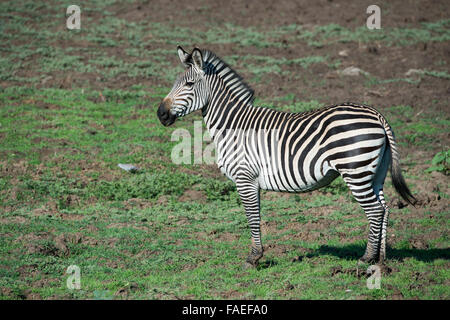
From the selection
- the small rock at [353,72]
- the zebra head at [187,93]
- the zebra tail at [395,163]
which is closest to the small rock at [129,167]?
the zebra head at [187,93]

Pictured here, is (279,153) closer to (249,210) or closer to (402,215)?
(249,210)

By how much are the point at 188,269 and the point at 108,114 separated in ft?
29.7

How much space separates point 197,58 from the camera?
27.3ft

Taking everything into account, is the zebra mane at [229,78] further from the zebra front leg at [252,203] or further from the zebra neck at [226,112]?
the zebra front leg at [252,203]

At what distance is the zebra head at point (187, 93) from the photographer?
8.41 meters

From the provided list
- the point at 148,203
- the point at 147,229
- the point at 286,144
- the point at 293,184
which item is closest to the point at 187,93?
the point at 286,144

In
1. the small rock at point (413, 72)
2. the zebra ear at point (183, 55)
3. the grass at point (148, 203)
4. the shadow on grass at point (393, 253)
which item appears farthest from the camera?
the small rock at point (413, 72)

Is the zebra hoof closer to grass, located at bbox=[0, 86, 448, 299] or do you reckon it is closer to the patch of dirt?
grass, located at bbox=[0, 86, 448, 299]

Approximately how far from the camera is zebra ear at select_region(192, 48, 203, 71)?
8.20 metres

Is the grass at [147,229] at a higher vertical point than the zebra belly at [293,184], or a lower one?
lower

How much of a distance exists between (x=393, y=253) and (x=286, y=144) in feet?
8.21

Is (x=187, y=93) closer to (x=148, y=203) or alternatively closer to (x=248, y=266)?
(x=248, y=266)

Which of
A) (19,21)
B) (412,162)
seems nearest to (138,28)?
(19,21)

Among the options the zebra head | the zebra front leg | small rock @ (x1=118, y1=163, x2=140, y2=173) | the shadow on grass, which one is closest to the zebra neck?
the zebra head
